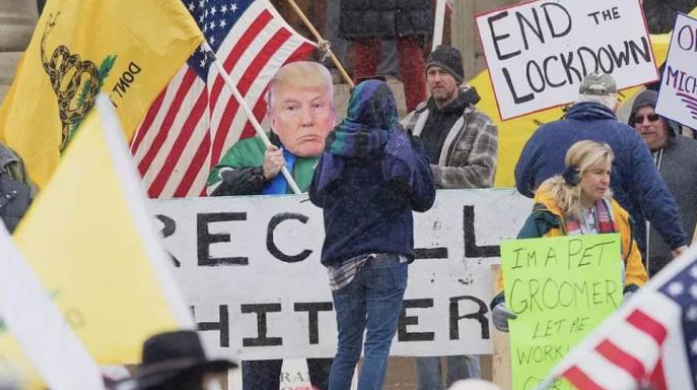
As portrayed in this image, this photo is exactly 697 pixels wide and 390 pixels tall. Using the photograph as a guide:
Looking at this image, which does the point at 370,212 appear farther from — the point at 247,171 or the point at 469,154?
the point at 469,154

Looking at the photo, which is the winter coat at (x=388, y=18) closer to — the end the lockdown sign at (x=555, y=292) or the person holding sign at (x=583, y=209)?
the person holding sign at (x=583, y=209)

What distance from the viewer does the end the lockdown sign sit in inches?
371

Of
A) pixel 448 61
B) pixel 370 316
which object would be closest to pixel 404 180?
pixel 370 316

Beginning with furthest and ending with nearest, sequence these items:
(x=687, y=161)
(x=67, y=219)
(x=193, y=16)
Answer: (x=193, y=16) → (x=687, y=161) → (x=67, y=219)

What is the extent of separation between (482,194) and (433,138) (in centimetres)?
62

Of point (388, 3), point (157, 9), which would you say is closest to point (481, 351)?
point (157, 9)

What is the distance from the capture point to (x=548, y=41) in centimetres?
1164

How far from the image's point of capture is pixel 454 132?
10.9m

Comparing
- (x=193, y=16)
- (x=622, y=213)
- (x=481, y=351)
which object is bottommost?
(x=481, y=351)

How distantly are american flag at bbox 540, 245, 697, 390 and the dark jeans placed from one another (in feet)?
14.9

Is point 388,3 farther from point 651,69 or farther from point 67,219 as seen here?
point 67,219

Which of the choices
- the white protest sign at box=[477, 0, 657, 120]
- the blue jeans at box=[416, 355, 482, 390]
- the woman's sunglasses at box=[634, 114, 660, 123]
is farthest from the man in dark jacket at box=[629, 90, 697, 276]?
the blue jeans at box=[416, 355, 482, 390]

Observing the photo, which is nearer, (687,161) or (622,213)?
(622,213)

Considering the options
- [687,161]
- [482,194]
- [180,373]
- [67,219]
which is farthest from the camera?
[687,161]
